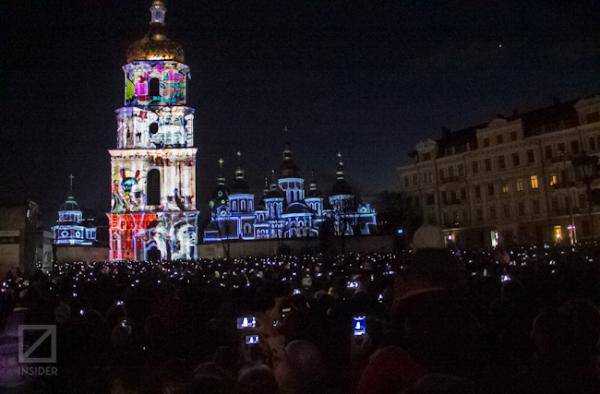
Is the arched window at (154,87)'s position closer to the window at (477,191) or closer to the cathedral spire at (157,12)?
the cathedral spire at (157,12)

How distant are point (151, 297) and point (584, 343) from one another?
1154cm

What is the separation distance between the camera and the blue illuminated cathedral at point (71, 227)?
107 metres

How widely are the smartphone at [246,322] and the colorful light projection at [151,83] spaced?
64348mm

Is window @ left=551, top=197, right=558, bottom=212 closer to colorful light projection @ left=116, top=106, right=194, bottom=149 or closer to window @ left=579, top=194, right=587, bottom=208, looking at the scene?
window @ left=579, top=194, right=587, bottom=208

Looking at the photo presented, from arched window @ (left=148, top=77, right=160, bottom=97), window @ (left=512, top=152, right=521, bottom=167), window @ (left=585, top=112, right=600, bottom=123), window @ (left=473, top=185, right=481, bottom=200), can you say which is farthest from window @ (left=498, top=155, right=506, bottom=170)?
arched window @ (left=148, top=77, right=160, bottom=97)

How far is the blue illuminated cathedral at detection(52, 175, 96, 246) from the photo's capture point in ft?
350

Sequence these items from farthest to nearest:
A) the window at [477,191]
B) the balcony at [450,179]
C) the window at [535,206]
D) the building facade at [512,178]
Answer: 1. the balcony at [450,179]
2. the window at [477,191]
3. the window at [535,206]
4. the building facade at [512,178]

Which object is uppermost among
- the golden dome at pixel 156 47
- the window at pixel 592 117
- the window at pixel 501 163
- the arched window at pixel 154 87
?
the golden dome at pixel 156 47

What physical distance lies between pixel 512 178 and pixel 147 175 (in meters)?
42.8

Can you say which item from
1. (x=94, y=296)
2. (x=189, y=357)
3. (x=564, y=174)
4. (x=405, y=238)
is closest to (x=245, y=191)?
(x=405, y=238)

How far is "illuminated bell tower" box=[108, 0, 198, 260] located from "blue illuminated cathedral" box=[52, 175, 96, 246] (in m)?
44.4

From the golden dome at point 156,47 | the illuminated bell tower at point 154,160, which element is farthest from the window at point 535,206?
the golden dome at point 156,47

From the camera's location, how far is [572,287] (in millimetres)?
13672

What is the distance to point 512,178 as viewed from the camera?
5584cm
